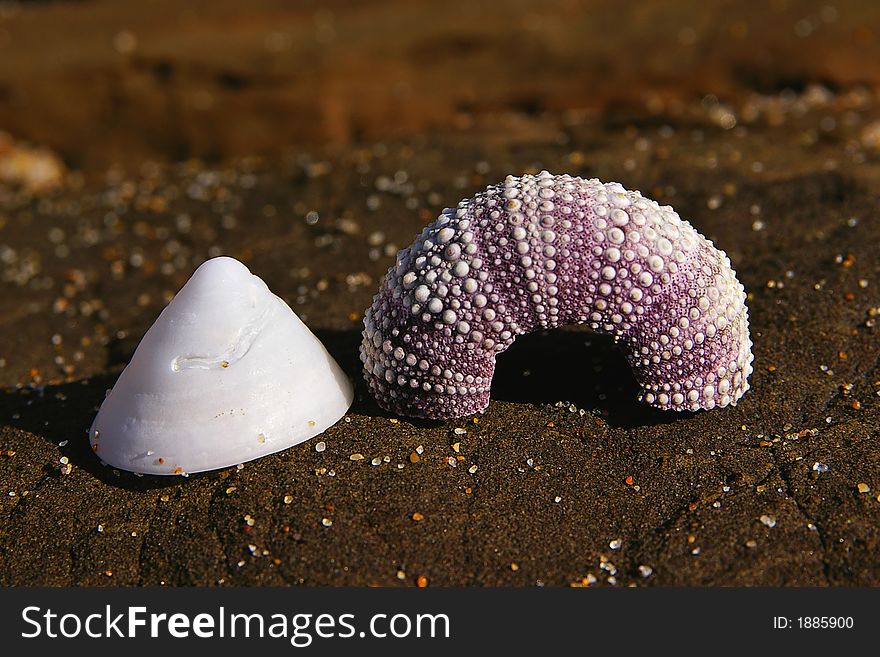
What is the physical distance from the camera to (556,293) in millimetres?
3320

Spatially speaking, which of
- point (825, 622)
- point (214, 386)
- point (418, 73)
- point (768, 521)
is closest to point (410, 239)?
point (214, 386)

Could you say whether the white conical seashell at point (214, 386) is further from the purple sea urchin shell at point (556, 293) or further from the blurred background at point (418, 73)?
the blurred background at point (418, 73)

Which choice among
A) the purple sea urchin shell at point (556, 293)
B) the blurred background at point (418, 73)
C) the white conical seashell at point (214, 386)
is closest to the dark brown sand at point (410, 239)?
the blurred background at point (418, 73)

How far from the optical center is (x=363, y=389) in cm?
396

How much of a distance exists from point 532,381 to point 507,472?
594 mm

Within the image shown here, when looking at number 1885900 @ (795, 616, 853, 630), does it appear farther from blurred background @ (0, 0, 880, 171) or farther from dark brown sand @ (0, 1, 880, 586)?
blurred background @ (0, 0, 880, 171)

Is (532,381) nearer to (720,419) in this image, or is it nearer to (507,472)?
(507,472)

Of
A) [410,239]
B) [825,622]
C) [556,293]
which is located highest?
[556,293]

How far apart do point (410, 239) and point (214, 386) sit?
2.34 m

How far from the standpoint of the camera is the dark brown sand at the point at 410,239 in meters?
3.31

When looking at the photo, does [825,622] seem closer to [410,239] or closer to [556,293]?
[556,293]

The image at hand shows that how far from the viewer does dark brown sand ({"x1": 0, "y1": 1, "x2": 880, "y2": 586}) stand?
331 centimetres

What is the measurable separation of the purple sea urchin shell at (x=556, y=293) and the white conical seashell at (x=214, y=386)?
0.42 meters

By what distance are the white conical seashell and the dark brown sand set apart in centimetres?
15
